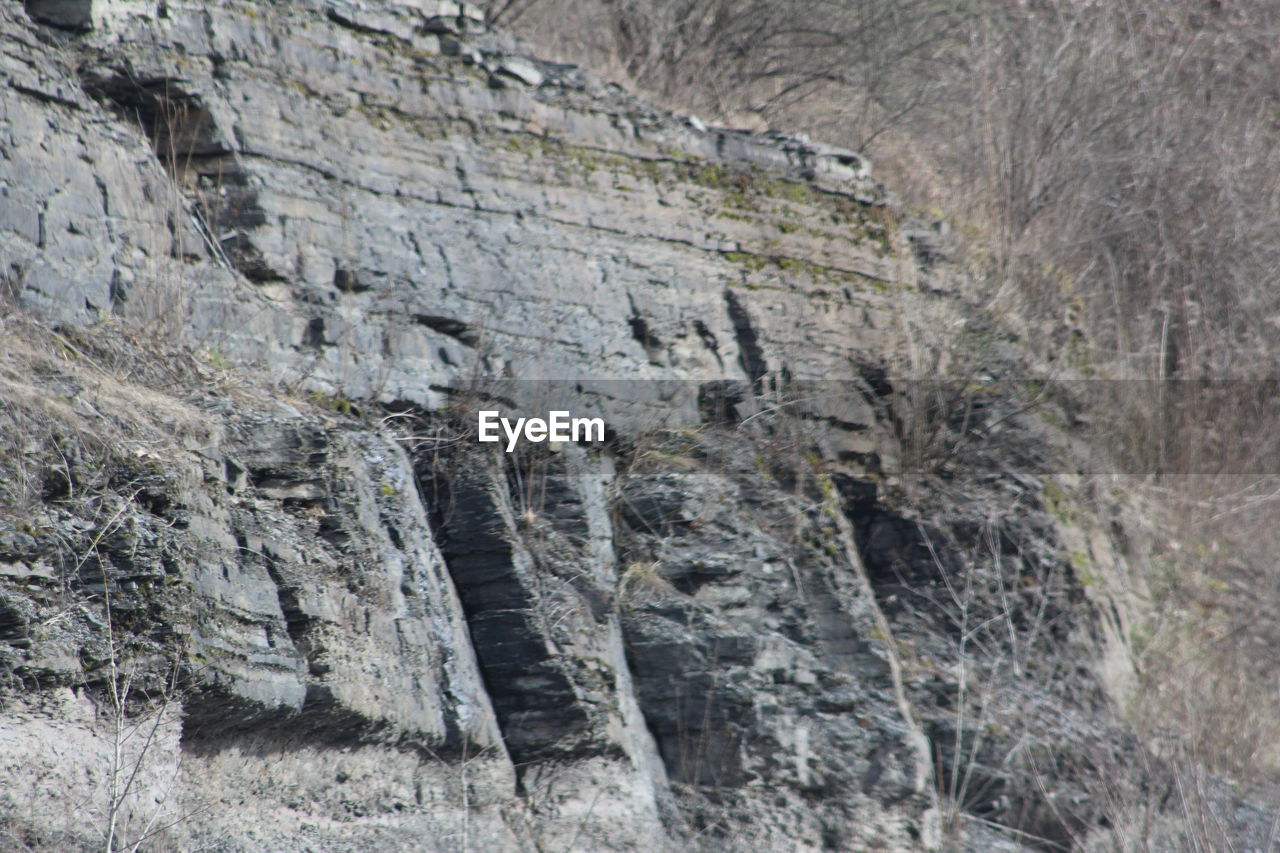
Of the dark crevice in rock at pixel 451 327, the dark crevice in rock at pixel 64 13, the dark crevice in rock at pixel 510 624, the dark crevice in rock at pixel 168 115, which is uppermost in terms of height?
the dark crevice in rock at pixel 64 13

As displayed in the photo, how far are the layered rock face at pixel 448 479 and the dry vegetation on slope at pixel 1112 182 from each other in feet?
3.56

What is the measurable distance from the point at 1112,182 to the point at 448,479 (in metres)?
5.31

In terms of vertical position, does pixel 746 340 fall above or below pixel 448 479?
above

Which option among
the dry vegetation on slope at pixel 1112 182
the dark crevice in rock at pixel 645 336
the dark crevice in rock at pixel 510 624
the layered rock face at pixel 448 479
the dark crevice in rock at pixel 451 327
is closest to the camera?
the layered rock face at pixel 448 479

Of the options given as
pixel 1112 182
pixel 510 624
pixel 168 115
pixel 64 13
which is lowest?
pixel 510 624

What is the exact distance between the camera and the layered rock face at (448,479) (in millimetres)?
3424

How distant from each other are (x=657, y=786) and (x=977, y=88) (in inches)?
223

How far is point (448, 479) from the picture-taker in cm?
474

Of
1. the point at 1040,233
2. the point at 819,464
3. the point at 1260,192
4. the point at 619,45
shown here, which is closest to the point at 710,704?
the point at 819,464

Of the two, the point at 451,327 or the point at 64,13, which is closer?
the point at 64,13

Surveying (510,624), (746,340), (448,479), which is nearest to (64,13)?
(448,479)

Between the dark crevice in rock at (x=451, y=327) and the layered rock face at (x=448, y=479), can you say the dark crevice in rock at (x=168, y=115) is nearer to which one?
the layered rock face at (x=448, y=479)

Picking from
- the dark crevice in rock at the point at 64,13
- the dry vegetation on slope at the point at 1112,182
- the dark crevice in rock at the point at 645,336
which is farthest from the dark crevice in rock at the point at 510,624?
the dry vegetation on slope at the point at 1112,182

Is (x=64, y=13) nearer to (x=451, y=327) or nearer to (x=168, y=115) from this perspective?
(x=168, y=115)
